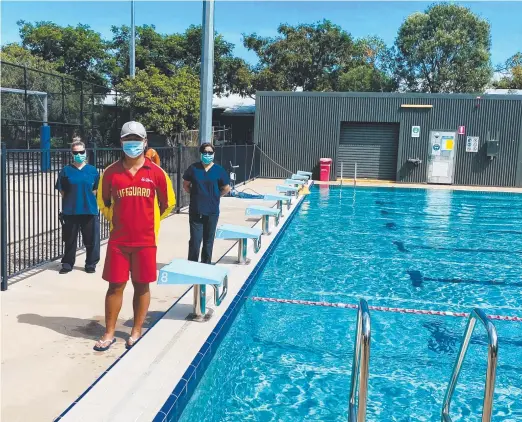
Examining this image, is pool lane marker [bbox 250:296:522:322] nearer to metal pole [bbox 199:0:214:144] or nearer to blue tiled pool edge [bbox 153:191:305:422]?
blue tiled pool edge [bbox 153:191:305:422]

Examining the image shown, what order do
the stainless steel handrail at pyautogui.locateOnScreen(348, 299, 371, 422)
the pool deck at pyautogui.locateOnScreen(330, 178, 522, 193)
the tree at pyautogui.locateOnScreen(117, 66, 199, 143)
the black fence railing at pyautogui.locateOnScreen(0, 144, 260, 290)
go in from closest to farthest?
the stainless steel handrail at pyautogui.locateOnScreen(348, 299, 371, 422) < the black fence railing at pyautogui.locateOnScreen(0, 144, 260, 290) < the pool deck at pyautogui.locateOnScreen(330, 178, 522, 193) < the tree at pyautogui.locateOnScreen(117, 66, 199, 143)

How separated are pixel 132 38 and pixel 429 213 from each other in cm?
2461

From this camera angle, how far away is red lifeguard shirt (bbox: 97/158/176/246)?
4492 mm

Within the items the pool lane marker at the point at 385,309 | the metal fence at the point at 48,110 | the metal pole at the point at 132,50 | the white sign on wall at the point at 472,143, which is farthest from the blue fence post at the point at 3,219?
the metal pole at the point at 132,50

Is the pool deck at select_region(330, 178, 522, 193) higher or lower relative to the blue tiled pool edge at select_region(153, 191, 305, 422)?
higher

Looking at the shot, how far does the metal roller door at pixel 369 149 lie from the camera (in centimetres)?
2575

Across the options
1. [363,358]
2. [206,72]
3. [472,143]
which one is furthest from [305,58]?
[363,358]

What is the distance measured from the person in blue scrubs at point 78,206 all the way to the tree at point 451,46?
37.8m

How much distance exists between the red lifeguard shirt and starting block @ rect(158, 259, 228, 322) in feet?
2.34

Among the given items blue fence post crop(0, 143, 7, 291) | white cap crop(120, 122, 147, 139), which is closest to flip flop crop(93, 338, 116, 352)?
white cap crop(120, 122, 147, 139)

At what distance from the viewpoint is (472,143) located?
2450 cm

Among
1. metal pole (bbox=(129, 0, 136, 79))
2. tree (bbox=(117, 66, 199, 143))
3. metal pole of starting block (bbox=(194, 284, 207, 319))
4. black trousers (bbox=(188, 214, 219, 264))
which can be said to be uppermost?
metal pole (bbox=(129, 0, 136, 79))

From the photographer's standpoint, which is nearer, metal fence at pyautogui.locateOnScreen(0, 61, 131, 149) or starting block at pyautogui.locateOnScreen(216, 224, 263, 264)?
starting block at pyautogui.locateOnScreen(216, 224, 263, 264)

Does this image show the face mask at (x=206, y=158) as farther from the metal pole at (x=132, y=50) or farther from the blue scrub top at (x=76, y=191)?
the metal pole at (x=132, y=50)
